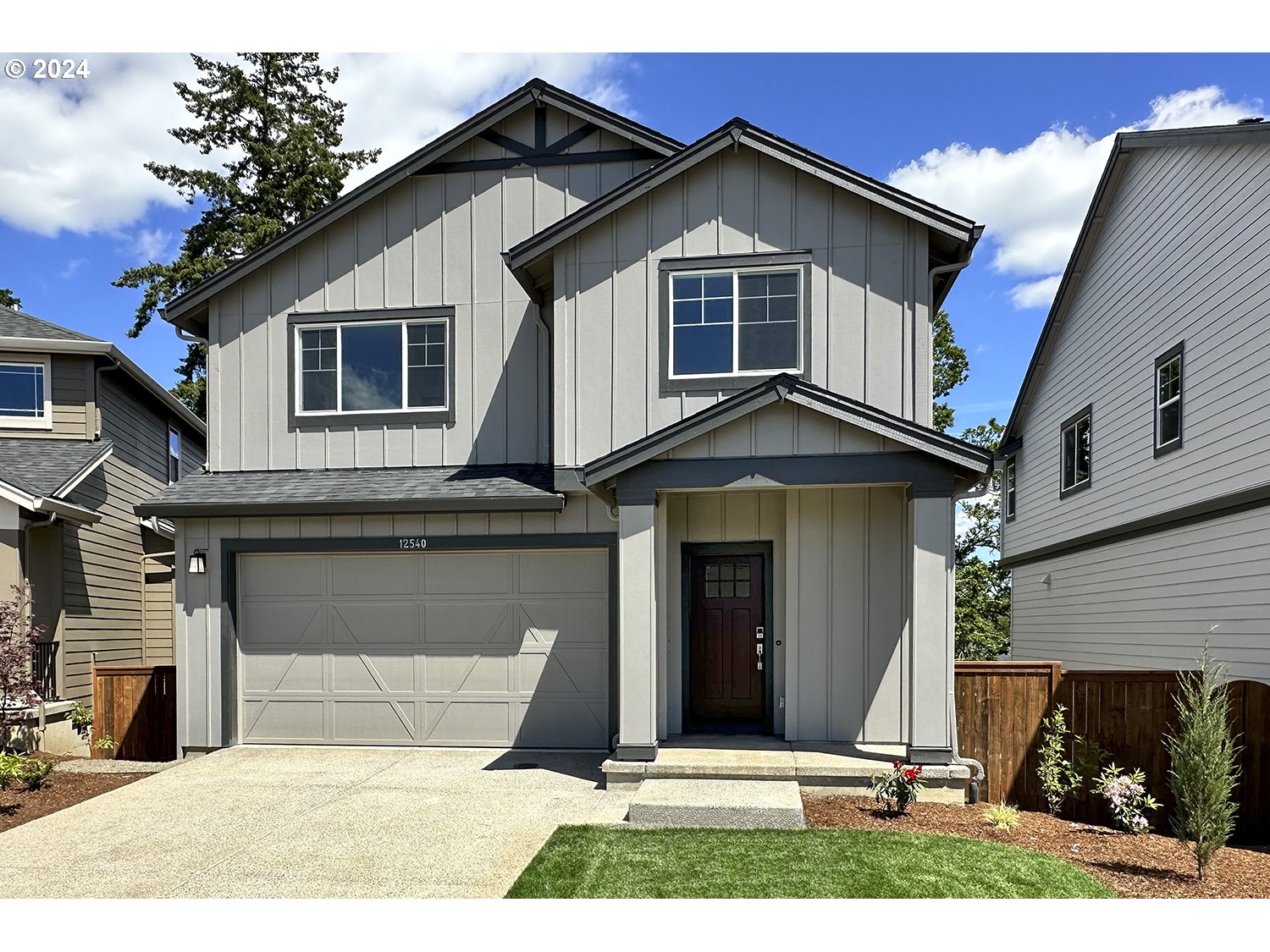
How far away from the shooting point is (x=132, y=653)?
1434cm

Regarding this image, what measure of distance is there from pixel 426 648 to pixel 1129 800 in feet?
23.9

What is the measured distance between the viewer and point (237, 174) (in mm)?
25141

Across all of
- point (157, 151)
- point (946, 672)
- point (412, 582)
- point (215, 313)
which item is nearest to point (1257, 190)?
point (946, 672)

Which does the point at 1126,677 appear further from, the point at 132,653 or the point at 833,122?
the point at 132,653

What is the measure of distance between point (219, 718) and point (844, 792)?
721cm

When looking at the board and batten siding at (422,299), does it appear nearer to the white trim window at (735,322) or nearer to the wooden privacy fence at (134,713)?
the white trim window at (735,322)

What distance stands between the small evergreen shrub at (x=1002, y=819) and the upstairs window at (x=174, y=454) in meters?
14.6

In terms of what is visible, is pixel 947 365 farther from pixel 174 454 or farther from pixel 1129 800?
pixel 174 454

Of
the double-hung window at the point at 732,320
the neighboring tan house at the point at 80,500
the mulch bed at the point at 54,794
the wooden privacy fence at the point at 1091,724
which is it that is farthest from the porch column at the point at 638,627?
A: the neighboring tan house at the point at 80,500

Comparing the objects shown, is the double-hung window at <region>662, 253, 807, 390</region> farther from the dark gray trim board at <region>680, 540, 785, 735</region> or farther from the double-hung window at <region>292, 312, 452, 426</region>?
the double-hung window at <region>292, 312, 452, 426</region>

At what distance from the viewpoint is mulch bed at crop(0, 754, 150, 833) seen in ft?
25.9

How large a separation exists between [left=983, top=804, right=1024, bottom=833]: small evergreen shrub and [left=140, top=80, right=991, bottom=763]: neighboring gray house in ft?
2.08

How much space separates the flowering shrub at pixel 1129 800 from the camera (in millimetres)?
7254

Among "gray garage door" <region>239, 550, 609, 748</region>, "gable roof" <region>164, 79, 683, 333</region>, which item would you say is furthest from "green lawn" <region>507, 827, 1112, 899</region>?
"gable roof" <region>164, 79, 683, 333</region>
